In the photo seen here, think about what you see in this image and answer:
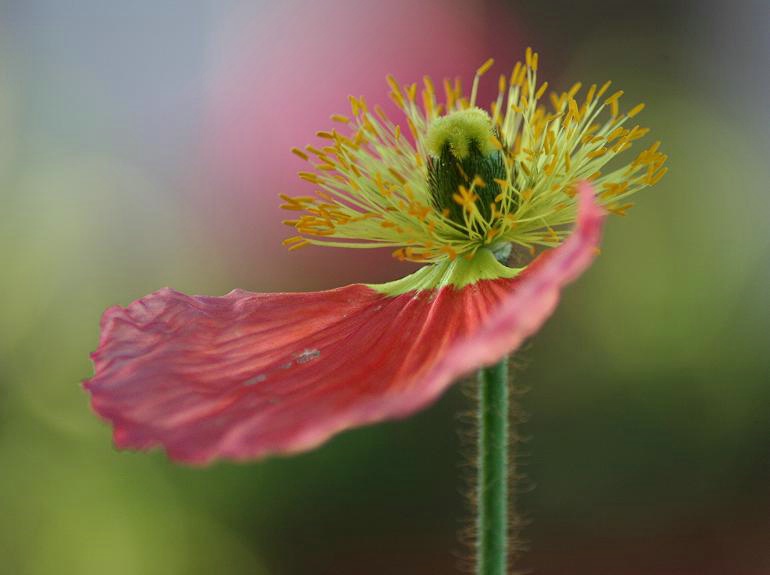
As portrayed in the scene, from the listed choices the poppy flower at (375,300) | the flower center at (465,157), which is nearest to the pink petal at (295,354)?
the poppy flower at (375,300)

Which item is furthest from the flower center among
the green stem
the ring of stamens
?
the green stem

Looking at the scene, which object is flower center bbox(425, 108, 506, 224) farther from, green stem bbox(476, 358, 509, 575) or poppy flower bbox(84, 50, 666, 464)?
green stem bbox(476, 358, 509, 575)

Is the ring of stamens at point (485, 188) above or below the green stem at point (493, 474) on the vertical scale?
above

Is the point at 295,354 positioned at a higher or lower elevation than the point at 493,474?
higher

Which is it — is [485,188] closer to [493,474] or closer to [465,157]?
[465,157]

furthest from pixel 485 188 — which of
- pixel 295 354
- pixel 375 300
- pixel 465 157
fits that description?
pixel 295 354

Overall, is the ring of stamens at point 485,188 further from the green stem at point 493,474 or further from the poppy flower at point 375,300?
the green stem at point 493,474
